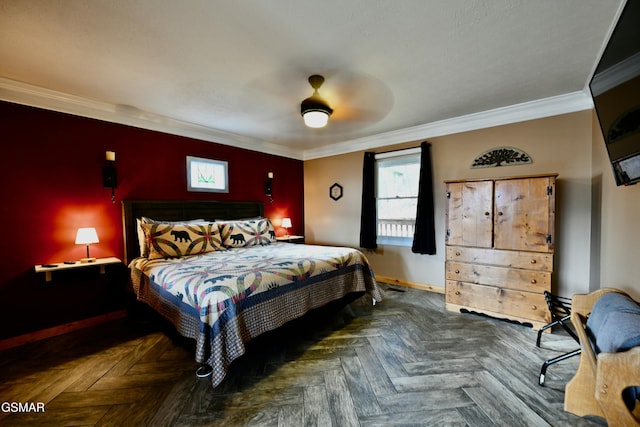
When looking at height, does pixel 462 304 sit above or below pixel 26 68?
below

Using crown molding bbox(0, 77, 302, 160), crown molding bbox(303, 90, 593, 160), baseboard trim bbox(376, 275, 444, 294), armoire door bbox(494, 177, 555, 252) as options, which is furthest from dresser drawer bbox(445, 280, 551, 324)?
crown molding bbox(0, 77, 302, 160)

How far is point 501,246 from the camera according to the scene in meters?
2.79

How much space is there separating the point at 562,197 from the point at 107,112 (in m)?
5.20

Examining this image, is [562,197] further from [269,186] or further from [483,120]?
[269,186]

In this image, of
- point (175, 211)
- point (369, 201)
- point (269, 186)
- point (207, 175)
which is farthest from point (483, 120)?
point (175, 211)

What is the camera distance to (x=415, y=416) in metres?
1.53

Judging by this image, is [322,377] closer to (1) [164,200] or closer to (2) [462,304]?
(2) [462,304]

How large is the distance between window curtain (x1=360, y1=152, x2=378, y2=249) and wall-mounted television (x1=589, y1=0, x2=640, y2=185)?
2774 millimetres

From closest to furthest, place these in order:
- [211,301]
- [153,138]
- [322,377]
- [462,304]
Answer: [211,301], [322,377], [462,304], [153,138]

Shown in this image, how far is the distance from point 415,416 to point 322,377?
656 mm

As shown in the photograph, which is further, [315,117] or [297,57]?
[315,117]

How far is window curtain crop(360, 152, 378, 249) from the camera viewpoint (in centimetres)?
429

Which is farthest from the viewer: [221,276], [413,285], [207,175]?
[413,285]

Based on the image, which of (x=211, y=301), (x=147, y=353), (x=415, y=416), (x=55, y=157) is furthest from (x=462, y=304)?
(x=55, y=157)
